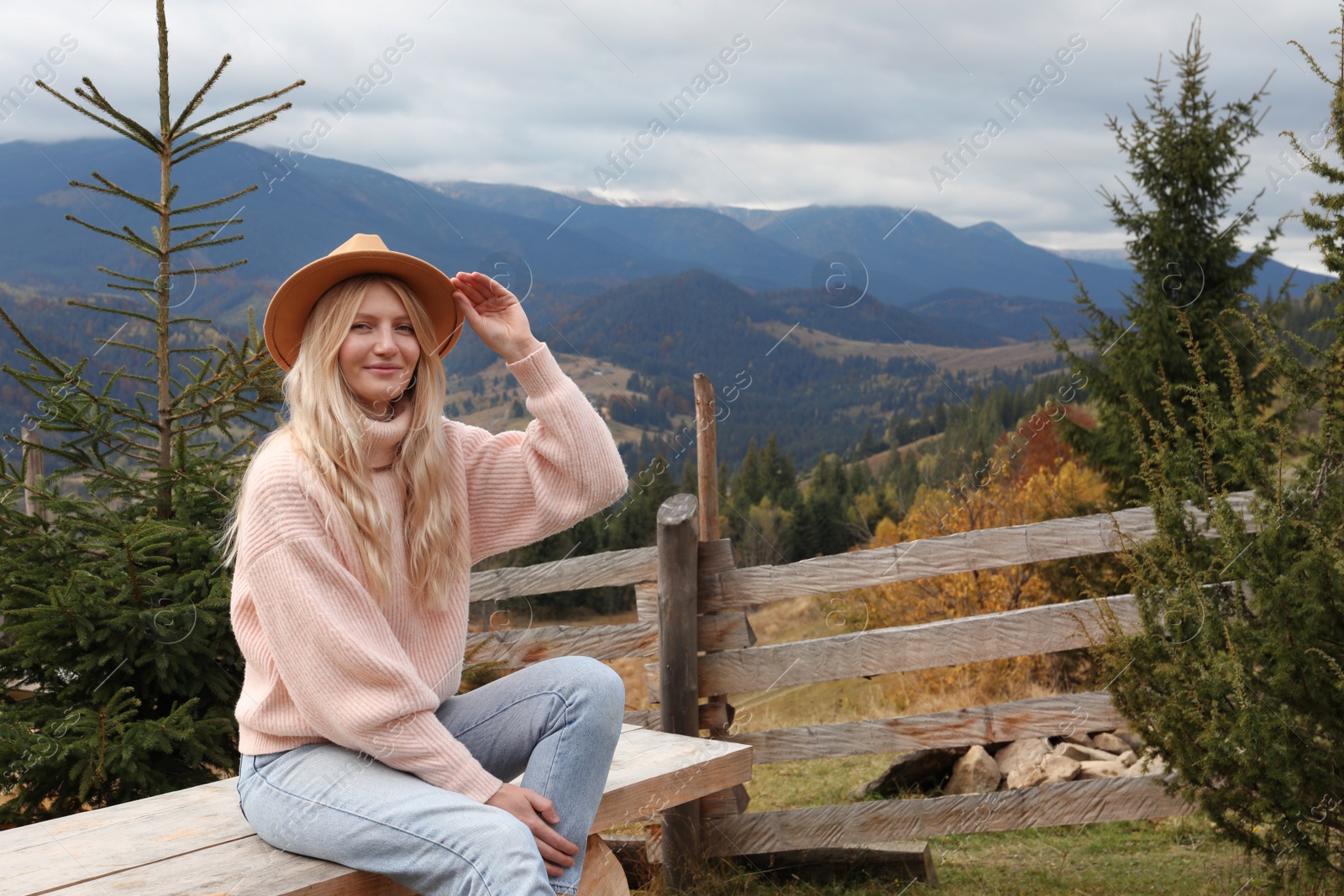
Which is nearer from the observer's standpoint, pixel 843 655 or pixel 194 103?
pixel 194 103

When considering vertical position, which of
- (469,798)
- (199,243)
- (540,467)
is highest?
(199,243)

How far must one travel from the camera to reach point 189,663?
3129 mm

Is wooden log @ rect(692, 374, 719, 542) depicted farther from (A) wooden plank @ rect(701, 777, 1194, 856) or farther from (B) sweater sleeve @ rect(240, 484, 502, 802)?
(B) sweater sleeve @ rect(240, 484, 502, 802)

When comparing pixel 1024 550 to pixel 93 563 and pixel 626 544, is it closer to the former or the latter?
pixel 93 563

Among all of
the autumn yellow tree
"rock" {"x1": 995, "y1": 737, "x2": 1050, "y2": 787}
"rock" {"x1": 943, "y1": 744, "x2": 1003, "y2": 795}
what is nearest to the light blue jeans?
"rock" {"x1": 943, "y1": 744, "x2": 1003, "y2": 795}

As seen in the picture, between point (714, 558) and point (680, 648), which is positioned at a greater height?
point (714, 558)

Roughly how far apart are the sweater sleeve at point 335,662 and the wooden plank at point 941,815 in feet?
8.01

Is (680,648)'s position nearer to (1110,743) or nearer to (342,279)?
(342,279)

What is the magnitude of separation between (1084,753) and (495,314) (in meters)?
4.84

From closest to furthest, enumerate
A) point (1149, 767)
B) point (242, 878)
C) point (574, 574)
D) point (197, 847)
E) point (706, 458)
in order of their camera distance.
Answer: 1. point (242, 878)
2. point (197, 847)
3. point (1149, 767)
4. point (574, 574)
5. point (706, 458)

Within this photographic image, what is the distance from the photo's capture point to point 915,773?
553cm

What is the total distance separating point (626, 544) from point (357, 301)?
33647 mm

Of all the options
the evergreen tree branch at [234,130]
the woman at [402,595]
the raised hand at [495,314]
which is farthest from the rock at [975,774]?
the evergreen tree branch at [234,130]

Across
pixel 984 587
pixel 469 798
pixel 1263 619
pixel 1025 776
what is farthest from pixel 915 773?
pixel 984 587
